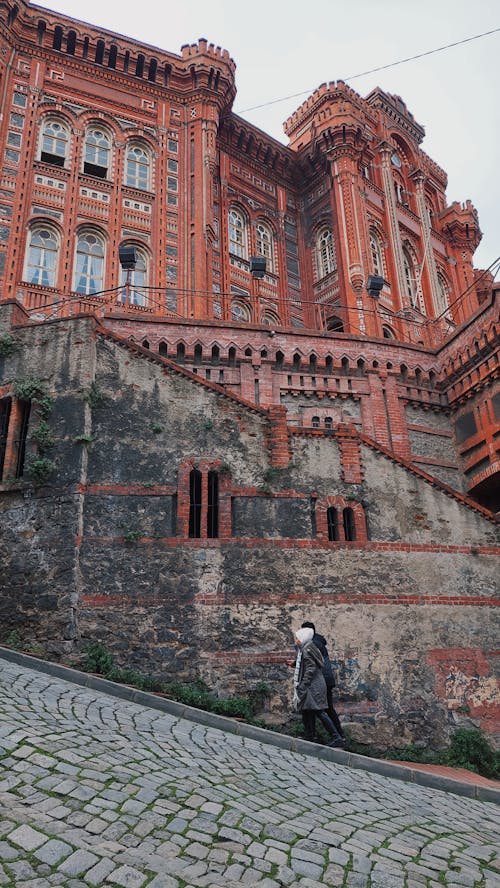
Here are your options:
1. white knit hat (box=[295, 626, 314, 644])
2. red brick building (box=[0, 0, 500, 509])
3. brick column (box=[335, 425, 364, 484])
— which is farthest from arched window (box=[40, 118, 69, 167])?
white knit hat (box=[295, 626, 314, 644])

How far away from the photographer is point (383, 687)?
1187 cm

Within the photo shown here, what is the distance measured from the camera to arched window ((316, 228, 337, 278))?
103 ft

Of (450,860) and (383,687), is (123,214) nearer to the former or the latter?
(383,687)

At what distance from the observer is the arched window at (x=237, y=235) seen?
30266 mm

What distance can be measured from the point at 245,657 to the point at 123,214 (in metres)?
20.2

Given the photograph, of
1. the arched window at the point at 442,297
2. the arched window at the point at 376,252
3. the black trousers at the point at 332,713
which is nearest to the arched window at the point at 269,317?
the arched window at the point at 376,252

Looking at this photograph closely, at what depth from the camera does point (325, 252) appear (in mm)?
32156

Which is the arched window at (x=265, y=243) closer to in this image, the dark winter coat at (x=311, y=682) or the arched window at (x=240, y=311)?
the arched window at (x=240, y=311)

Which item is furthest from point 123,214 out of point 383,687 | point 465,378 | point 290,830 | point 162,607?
point 290,830

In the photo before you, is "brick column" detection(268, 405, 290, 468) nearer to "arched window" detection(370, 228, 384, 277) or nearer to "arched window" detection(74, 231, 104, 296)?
"arched window" detection(74, 231, 104, 296)

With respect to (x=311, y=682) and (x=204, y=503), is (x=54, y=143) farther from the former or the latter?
(x=311, y=682)

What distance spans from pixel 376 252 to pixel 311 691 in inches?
1033

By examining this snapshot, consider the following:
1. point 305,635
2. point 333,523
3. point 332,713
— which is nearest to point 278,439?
point 333,523

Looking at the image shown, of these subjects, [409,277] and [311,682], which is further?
[409,277]
